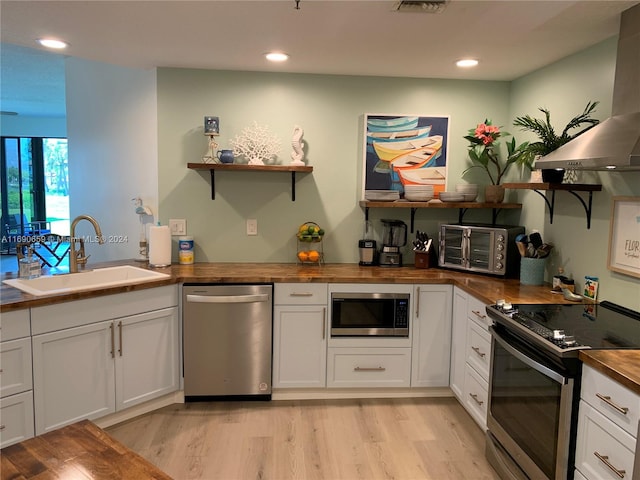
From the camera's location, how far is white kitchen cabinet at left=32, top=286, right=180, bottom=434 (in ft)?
8.11

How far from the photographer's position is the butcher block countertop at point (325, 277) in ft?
8.69

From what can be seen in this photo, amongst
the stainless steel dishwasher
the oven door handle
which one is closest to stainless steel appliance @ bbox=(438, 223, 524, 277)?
the oven door handle

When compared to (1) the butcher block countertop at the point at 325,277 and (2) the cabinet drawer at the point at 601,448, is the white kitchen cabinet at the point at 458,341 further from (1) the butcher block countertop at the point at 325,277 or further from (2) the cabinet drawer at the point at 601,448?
(2) the cabinet drawer at the point at 601,448

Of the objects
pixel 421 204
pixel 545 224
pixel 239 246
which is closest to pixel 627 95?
pixel 545 224

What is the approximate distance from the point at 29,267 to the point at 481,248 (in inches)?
114

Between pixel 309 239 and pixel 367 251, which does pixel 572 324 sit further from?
pixel 309 239

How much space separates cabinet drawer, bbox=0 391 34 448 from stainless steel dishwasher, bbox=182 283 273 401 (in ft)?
3.08

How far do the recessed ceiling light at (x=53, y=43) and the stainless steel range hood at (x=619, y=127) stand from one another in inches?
110

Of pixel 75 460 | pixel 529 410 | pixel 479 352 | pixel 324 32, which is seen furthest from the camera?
pixel 479 352

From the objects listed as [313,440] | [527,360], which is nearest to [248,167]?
[313,440]

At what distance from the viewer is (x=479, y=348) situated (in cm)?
279

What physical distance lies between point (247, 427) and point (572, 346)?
6.26ft

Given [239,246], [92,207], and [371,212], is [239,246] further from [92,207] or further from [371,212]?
[92,207]

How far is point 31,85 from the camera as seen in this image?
203 inches
